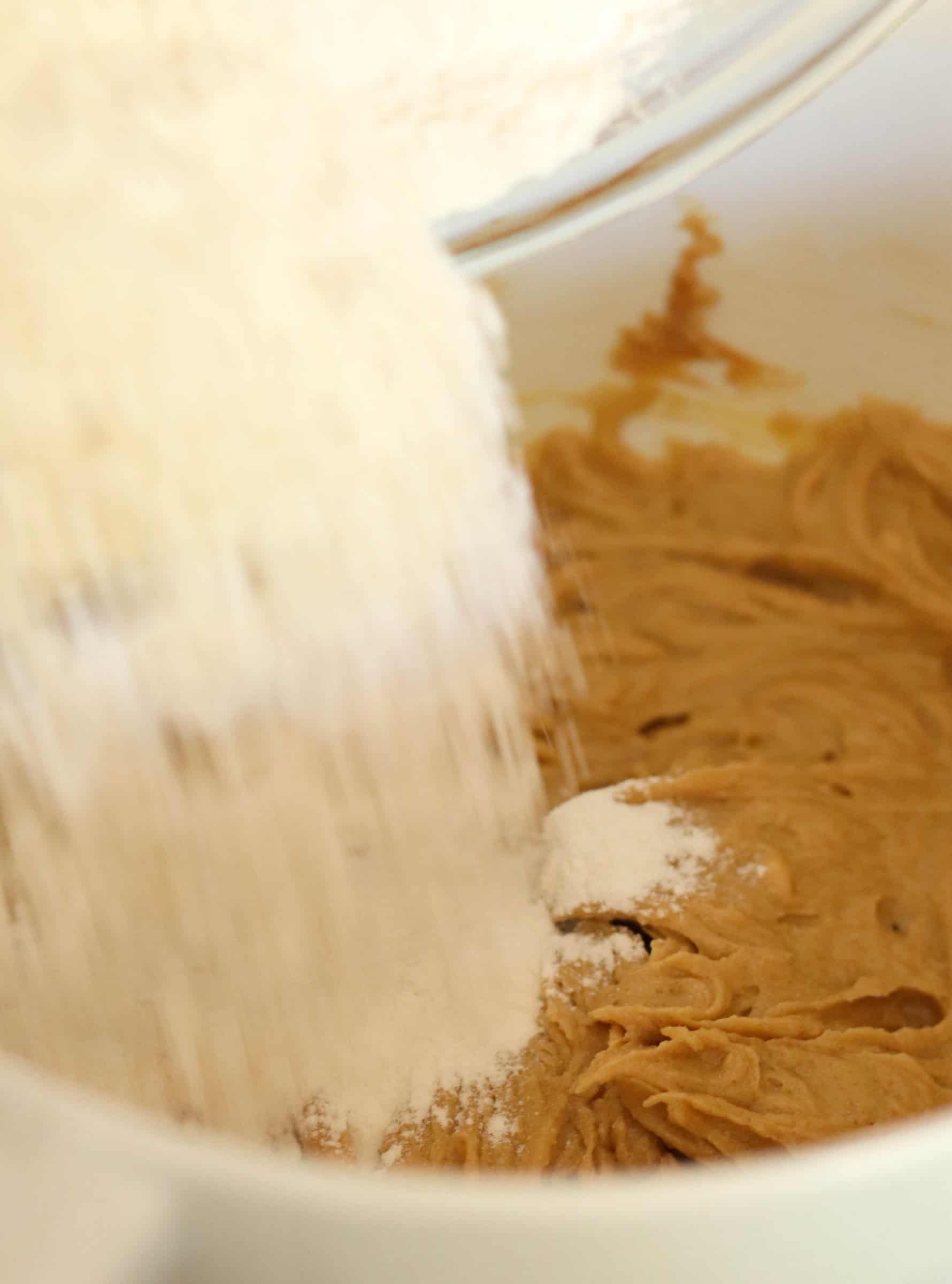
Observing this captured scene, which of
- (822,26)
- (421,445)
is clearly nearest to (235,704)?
(421,445)

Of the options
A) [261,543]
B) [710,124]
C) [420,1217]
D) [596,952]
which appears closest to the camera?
[420,1217]

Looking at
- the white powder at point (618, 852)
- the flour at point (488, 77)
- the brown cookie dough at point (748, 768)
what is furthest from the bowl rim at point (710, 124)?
the white powder at point (618, 852)

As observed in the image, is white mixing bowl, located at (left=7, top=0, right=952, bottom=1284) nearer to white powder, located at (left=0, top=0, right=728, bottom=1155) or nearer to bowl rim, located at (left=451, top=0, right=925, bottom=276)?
white powder, located at (left=0, top=0, right=728, bottom=1155)

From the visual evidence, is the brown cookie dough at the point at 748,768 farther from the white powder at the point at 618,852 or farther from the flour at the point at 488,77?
the flour at the point at 488,77

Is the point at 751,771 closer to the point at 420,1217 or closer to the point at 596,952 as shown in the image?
the point at 596,952

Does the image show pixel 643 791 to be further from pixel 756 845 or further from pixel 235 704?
pixel 235 704

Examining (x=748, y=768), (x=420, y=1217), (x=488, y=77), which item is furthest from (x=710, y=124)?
(x=420, y=1217)

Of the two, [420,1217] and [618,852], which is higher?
[420,1217]
